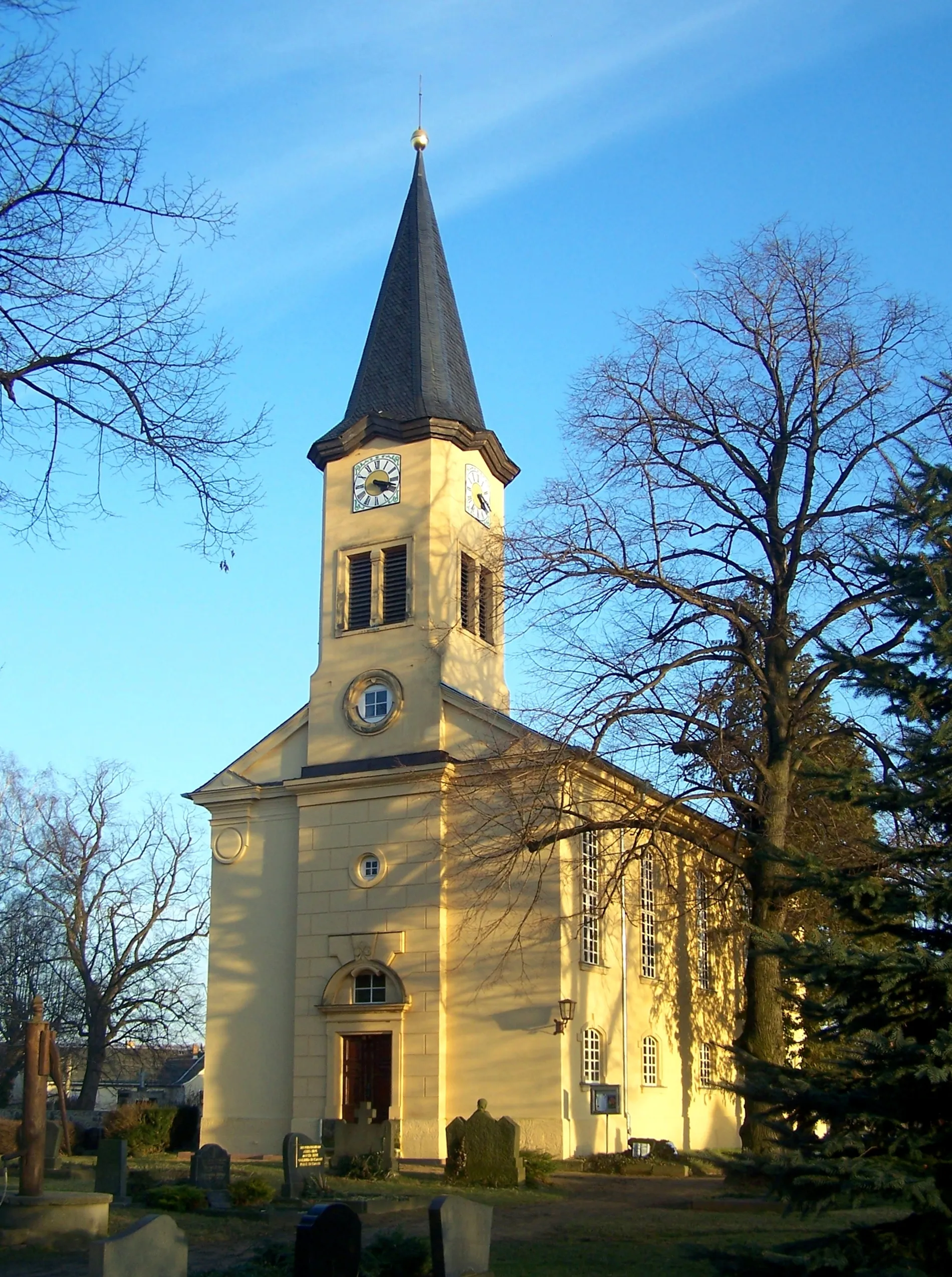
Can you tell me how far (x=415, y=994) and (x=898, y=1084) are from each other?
18.5 metres

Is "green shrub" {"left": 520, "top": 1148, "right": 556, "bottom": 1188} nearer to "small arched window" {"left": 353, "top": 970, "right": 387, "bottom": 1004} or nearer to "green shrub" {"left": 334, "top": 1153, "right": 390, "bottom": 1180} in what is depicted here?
"green shrub" {"left": 334, "top": 1153, "right": 390, "bottom": 1180}

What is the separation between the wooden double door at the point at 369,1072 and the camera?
26.3m

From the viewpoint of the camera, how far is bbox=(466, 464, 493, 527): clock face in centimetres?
3097

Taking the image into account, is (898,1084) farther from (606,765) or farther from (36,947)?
(36,947)

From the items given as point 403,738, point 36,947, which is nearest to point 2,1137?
point 403,738

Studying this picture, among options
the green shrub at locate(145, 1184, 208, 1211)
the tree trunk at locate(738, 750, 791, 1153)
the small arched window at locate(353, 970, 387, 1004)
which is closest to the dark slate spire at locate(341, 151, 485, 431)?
the small arched window at locate(353, 970, 387, 1004)

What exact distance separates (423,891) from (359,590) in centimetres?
722

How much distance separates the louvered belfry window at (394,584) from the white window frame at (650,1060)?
10.5m

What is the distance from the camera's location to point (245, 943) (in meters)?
29.5

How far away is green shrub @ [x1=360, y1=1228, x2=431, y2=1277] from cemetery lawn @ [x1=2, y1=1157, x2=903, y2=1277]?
0.86 metres

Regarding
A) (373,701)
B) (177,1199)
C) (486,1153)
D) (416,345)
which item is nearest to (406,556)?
(373,701)

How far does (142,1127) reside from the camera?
2675 centimetres

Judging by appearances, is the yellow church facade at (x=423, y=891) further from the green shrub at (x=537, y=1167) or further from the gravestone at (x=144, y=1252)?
the gravestone at (x=144, y=1252)

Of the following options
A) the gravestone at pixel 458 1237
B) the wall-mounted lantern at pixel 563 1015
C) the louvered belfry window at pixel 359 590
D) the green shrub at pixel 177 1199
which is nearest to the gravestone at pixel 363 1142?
the wall-mounted lantern at pixel 563 1015
